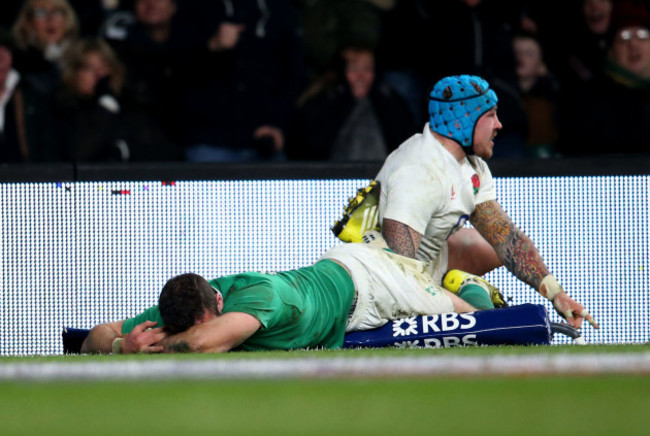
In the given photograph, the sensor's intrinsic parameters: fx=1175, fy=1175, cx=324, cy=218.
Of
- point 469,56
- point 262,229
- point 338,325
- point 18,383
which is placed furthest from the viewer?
point 469,56

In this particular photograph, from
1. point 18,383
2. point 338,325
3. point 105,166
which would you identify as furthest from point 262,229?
point 18,383

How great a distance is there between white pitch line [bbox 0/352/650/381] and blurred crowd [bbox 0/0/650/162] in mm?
3516

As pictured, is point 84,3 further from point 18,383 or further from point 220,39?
point 18,383

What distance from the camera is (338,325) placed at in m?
5.26

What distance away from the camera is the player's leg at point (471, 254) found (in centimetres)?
641

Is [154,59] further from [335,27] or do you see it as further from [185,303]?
[185,303]

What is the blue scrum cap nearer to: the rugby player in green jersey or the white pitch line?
the rugby player in green jersey

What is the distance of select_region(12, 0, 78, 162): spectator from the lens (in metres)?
7.49

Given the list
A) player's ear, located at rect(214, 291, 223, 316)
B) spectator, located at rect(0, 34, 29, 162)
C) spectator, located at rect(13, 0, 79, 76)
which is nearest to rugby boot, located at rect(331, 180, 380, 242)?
player's ear, located at rect(214, 291, 223, 316)

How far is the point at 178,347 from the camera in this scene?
4598mm

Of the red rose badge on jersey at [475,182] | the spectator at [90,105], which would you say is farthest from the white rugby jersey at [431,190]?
the spectator at [90,105]

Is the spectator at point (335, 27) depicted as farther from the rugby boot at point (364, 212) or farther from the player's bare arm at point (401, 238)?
the player's bare arm at point (401, 238)

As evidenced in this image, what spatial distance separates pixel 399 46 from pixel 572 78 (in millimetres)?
1158

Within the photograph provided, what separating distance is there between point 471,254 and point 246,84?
2.03 m
